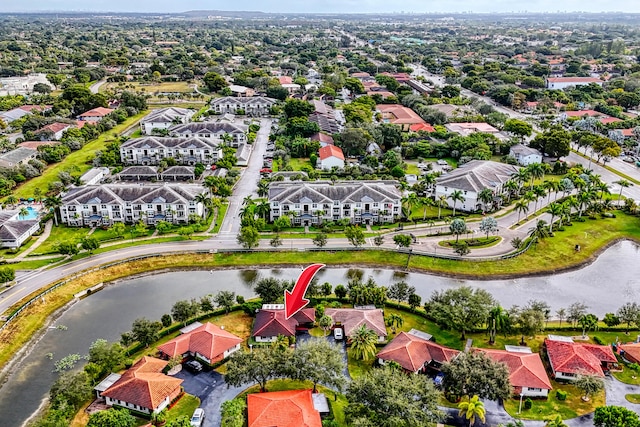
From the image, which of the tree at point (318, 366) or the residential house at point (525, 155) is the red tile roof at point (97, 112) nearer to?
the residential house at point (525, 155)

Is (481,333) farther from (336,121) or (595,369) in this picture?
(336,121)

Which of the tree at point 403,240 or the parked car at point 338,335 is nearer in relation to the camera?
the parked car at point 338,335

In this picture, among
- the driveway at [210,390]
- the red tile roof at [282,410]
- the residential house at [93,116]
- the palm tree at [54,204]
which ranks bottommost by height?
the driveway at [210,390]

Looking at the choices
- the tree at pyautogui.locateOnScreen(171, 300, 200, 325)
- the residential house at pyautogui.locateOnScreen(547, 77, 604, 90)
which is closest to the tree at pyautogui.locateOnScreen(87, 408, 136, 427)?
the tree at pyautogui.locateOnScreen(171, 300, 200, 325)

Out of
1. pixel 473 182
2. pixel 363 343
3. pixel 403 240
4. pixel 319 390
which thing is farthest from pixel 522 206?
pixel 319 390

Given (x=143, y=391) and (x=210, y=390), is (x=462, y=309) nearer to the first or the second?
(x=210, y=390)

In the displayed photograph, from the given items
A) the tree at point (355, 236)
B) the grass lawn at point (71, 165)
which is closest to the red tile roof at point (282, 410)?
the tree at point (355, 236)
